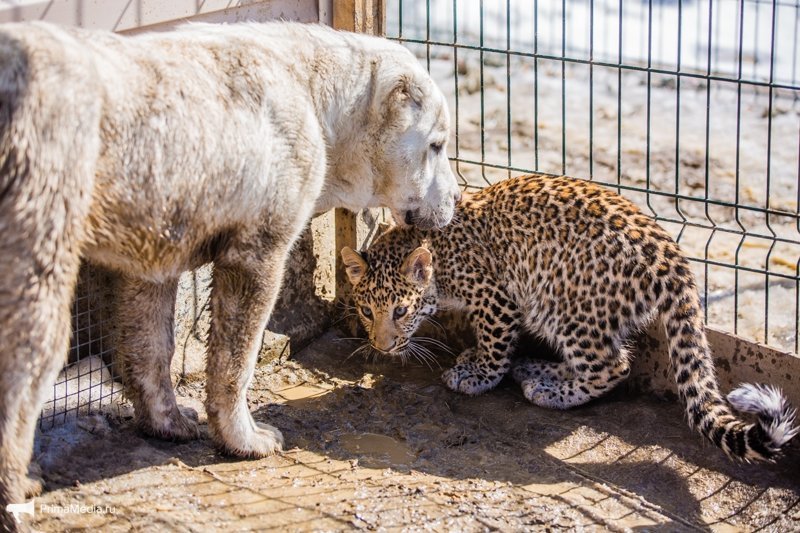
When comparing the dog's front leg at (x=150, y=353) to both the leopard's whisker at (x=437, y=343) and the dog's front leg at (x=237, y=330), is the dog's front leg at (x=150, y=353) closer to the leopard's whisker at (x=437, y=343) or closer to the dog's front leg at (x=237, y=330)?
the dog's front leg at (x=237, y=330)

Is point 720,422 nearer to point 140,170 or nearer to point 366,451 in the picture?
point 366,451

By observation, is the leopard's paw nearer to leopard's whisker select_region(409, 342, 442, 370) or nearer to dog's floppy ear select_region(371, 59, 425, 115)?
leopard's whisker select_region(409, 342, 442, 370)

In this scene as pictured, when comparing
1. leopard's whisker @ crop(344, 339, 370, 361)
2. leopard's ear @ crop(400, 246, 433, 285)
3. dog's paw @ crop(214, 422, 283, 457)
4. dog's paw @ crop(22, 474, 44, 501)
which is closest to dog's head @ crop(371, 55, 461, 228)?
leopard's ear @ crop(400, 246, 433, 285)

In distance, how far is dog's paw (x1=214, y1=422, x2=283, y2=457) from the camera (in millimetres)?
6328

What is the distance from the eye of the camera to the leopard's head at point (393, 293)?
7.52 meters

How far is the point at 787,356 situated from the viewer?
6562 mm

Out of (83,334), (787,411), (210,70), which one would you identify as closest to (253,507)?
(83,334)

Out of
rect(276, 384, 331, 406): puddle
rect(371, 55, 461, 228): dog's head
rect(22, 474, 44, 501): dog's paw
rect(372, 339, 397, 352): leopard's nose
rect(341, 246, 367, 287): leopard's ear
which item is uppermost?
rect(371, 55, 461, 228): dog's head

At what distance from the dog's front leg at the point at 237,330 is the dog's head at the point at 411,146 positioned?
3.10ft

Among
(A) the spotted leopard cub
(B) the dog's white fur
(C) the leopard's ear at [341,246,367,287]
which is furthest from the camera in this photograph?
(C) the leopard's ear at [341,246,367,287]

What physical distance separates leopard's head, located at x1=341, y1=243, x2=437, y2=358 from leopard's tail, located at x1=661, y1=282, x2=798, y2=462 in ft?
5.01

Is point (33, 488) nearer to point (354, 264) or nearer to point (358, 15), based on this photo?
point (354, 264)

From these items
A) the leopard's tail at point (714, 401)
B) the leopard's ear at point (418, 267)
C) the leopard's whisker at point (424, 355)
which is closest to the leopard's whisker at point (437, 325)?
the leopard's whisker at point (424, 355)

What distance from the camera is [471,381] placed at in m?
7.46
